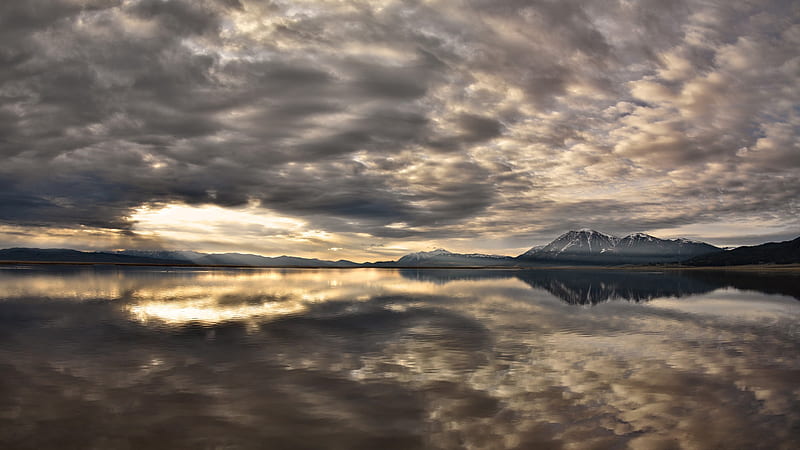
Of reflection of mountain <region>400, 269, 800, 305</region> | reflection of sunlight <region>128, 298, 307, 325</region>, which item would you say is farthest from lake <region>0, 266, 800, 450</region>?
reflection of mountain <region>400, 269, 800, 305</region>

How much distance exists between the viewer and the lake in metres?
11.3

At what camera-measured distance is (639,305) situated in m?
46.1

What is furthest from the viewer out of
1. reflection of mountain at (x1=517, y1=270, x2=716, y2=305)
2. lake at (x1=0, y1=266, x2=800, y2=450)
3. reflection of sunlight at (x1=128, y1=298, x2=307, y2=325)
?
reflection of mountain at (x1=517, y1=270, x2=716, y2=305)

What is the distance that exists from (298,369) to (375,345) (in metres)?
6.02

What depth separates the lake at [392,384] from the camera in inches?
445

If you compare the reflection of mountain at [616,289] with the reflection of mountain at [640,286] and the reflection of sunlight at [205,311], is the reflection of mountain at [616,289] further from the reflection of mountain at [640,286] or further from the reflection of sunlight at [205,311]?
the reflection of sunlight at [205,311]

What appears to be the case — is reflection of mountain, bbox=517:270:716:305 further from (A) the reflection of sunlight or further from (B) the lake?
(A) the reflection of sunlight

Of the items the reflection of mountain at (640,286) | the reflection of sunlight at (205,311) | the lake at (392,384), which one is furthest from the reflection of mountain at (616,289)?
the reflection of sunlight at (205,311)

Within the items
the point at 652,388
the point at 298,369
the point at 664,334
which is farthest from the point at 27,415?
the point at 664,334

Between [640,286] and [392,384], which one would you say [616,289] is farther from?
[392,384]

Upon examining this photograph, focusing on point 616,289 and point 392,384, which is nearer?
point 392,384

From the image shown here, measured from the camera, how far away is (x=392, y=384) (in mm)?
15922

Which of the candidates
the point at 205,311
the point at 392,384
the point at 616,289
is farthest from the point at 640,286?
the point at 392,384

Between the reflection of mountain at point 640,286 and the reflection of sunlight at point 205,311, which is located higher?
the reflection of sunlight at point 205,311
